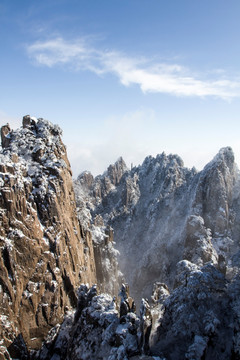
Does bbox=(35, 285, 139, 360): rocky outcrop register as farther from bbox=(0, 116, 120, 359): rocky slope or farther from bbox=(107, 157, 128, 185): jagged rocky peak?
bbox=(107, 157, 128, 185): jagged rocky peak

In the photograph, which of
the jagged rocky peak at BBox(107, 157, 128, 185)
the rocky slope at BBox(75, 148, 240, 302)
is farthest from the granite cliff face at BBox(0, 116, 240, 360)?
the jagged rocky peak at BBox(107, 157, 128, 185)

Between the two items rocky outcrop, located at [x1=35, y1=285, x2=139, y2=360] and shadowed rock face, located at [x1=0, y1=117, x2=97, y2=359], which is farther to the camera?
shadowed rock face, located at [x1=0, y1=117, x2=97, y2=359]

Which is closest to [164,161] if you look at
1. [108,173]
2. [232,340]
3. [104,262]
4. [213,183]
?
[108,173]

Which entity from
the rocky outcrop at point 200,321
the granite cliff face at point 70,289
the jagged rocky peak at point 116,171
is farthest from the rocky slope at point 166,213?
the rocky outcrop at point 200,321

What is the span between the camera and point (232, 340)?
92.5 ft

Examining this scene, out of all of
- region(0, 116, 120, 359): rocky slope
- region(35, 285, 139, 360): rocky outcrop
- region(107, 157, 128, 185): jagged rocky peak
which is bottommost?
region(35, 285, 139, 360): rocky outcrop

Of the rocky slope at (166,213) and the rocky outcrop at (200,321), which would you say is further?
the rocky slope at (166,213)

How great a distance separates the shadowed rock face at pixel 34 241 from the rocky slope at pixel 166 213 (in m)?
22.7

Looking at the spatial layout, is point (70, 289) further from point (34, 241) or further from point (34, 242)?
point (34, 241)

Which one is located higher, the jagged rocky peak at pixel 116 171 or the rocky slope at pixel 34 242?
the jagged rocky peak at pixel 116 171

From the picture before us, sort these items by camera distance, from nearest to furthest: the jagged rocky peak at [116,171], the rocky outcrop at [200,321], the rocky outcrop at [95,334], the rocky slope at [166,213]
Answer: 1. the rocky outcrop at [200,321]
2. the rocky outcrop at [95,334]
3. the rocky slope at [166,213]
4. the jagged rocky peak at [116,171]

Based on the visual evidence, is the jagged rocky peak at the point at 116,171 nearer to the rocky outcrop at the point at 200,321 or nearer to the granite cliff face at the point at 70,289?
the granite cliff face at the point at 70,289

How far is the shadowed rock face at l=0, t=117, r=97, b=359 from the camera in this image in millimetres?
36469

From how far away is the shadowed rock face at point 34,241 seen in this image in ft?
120
